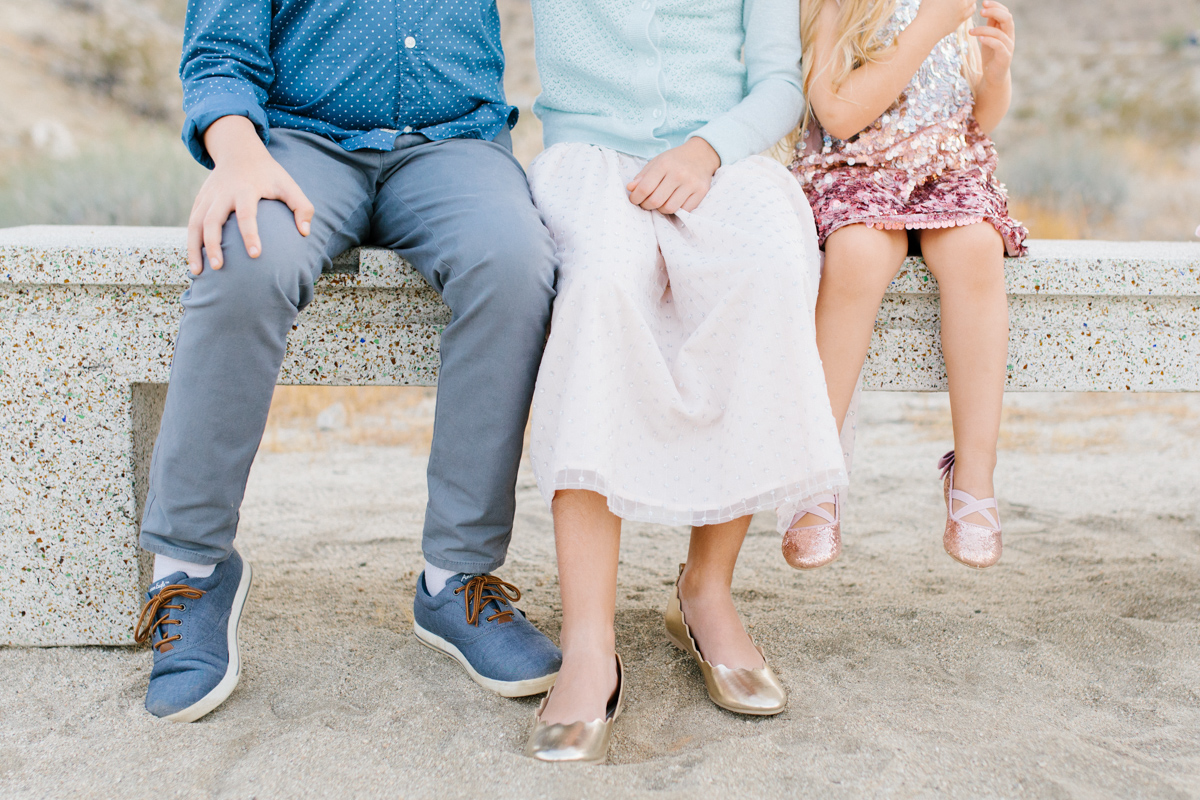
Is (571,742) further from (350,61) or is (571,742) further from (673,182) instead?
(350,61)

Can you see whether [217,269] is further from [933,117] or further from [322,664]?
[933,117]

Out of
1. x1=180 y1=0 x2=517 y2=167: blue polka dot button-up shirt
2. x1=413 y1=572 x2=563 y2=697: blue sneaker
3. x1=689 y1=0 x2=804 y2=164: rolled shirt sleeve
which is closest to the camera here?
x1=413 y1=572 x2=563 y2=697: blue sneaker

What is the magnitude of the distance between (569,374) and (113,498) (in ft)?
2.83

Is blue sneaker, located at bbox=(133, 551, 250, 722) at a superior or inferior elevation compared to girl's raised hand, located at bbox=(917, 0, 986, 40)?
inferior

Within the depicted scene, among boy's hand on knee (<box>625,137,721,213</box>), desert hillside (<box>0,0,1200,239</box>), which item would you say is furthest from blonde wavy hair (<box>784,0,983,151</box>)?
desert hillside (<box>0,0,1200,239</box>)

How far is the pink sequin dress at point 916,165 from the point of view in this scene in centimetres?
158

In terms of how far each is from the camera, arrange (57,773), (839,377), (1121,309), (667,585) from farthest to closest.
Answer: (667,585) < (1121,309) < (839,377) < (57,773)

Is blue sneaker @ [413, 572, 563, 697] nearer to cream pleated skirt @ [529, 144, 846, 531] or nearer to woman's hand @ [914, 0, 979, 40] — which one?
cream pleated skirt @ [529, 144, 846, 531]

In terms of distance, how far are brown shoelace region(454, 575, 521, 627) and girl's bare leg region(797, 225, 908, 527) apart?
50cm

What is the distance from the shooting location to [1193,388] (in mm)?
1671

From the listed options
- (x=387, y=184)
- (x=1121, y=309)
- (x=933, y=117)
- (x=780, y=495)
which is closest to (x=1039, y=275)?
(x=1121, y=309)

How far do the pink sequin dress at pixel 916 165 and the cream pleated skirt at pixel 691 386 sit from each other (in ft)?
0.98

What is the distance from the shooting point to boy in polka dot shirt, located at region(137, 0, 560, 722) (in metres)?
1.29

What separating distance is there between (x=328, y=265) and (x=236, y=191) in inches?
8.7
